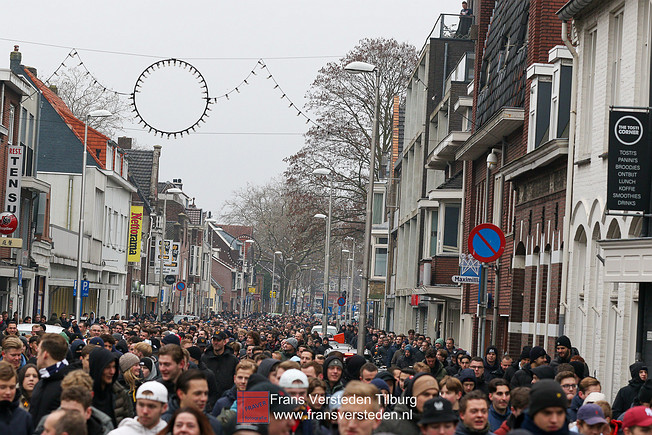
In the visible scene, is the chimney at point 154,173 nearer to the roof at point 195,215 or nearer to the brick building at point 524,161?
the roof at point 195,215

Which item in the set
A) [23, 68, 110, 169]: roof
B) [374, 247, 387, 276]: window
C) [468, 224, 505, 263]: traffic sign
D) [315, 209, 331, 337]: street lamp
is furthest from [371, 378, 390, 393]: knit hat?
[374, 247, 387, 276]: window

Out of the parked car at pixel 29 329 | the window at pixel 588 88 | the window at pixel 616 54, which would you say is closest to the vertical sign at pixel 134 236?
the parked car at pixel 29 329

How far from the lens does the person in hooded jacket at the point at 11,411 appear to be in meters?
8.99

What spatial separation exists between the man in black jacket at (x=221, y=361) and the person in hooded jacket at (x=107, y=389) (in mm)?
4534

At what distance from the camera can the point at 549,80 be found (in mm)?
26234

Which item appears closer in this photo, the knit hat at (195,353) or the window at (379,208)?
the knit hat at (195,353)

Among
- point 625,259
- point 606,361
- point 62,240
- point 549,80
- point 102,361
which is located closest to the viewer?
point 102,361

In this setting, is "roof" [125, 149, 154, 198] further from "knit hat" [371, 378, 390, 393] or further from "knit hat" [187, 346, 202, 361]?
"knit hat" [371, 378, 390, 393]

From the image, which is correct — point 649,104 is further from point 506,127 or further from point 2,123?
point 2,123

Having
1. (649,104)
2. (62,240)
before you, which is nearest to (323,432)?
(649,104)

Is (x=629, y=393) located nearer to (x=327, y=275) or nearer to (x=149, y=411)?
(x=149, y=411)

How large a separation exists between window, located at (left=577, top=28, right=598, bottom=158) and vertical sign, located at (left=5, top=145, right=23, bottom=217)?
21.1 metres

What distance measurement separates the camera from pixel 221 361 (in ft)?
51.5

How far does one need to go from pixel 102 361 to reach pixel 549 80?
56.3 feet
